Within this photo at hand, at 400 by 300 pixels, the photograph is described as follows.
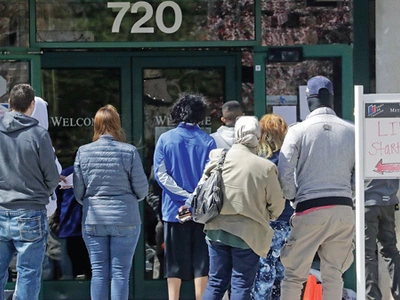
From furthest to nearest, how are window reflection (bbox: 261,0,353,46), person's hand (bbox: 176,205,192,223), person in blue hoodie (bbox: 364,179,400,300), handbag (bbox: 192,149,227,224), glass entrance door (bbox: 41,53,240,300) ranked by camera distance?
1. glass entrance door (bbox: 41,53,240,300)
2. window reflection (bbox: 261,0,353,46)
3. person in blue hoodie (bbox: 364,179,400,300)
4. person's hand (bbox: 176,205,192,223)
5. handbag (bbox: 192,149,227,224)

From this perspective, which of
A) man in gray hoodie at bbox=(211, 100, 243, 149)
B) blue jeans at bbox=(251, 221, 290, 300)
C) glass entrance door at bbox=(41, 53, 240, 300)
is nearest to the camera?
blue jeans at bbox=(251, 221, 290, 300)

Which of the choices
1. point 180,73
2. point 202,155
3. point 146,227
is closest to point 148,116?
point 180,73

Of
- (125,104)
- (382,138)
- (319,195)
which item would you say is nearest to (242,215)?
(319,195)

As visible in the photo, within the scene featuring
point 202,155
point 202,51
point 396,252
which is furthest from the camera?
point 202,51

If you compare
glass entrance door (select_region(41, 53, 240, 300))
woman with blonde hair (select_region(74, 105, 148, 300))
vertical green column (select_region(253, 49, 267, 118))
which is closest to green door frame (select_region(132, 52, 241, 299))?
glass entrance door (select_region(41, 53, 240, 300))

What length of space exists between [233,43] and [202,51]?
359mm

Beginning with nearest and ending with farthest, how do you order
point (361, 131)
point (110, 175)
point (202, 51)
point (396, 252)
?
point (361, 131) < point (110, 175) < point (396, 252) < point (202, 51)

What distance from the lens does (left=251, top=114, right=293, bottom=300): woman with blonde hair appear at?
23.1 ft

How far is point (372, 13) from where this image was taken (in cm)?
835

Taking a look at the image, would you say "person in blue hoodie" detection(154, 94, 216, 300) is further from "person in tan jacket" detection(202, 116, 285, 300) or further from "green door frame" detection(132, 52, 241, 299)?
"green door frame" detection(132, 52, 241, 299)

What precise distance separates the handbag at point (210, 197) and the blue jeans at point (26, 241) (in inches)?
44.1

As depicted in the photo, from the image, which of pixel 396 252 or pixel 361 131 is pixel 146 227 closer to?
pixel 396 252

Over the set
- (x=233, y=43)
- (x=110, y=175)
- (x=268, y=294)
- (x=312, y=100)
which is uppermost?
(x=233, y=43)

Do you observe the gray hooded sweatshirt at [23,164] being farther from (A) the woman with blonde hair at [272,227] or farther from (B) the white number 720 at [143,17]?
(B) the white number 720 at [143,17]
